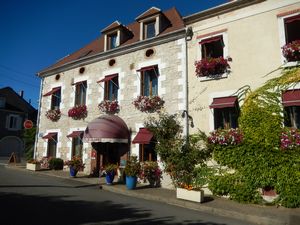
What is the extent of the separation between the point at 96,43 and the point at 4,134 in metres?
24.1

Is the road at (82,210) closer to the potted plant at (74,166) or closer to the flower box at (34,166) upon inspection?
the potted plant at (74,166)

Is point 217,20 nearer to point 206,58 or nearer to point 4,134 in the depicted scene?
point 206,58

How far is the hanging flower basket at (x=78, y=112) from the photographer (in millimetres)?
17234

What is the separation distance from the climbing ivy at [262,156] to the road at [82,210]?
2.38 m

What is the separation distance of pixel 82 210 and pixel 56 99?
1310 centimetres

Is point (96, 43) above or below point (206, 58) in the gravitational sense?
above

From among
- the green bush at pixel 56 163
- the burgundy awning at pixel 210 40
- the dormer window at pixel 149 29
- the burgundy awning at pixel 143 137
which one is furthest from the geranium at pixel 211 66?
the green bush at pixel 56 163

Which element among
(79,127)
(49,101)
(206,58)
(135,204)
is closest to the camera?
(135,204)

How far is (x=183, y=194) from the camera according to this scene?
10547 millimetres

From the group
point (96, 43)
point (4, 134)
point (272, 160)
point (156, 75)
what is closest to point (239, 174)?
point (272, 160)

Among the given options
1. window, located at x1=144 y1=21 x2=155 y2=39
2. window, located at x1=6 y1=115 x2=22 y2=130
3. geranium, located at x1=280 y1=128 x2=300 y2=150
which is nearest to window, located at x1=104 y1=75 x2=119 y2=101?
window, located at x1=144 y1=21 x2=155 y2=39

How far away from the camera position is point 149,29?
51.9ft

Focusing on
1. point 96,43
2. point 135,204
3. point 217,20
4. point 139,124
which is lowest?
point 135,204

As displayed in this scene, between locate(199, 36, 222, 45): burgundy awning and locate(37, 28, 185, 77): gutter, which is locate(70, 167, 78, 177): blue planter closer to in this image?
locate(37, 28, 185, 77): gutter
